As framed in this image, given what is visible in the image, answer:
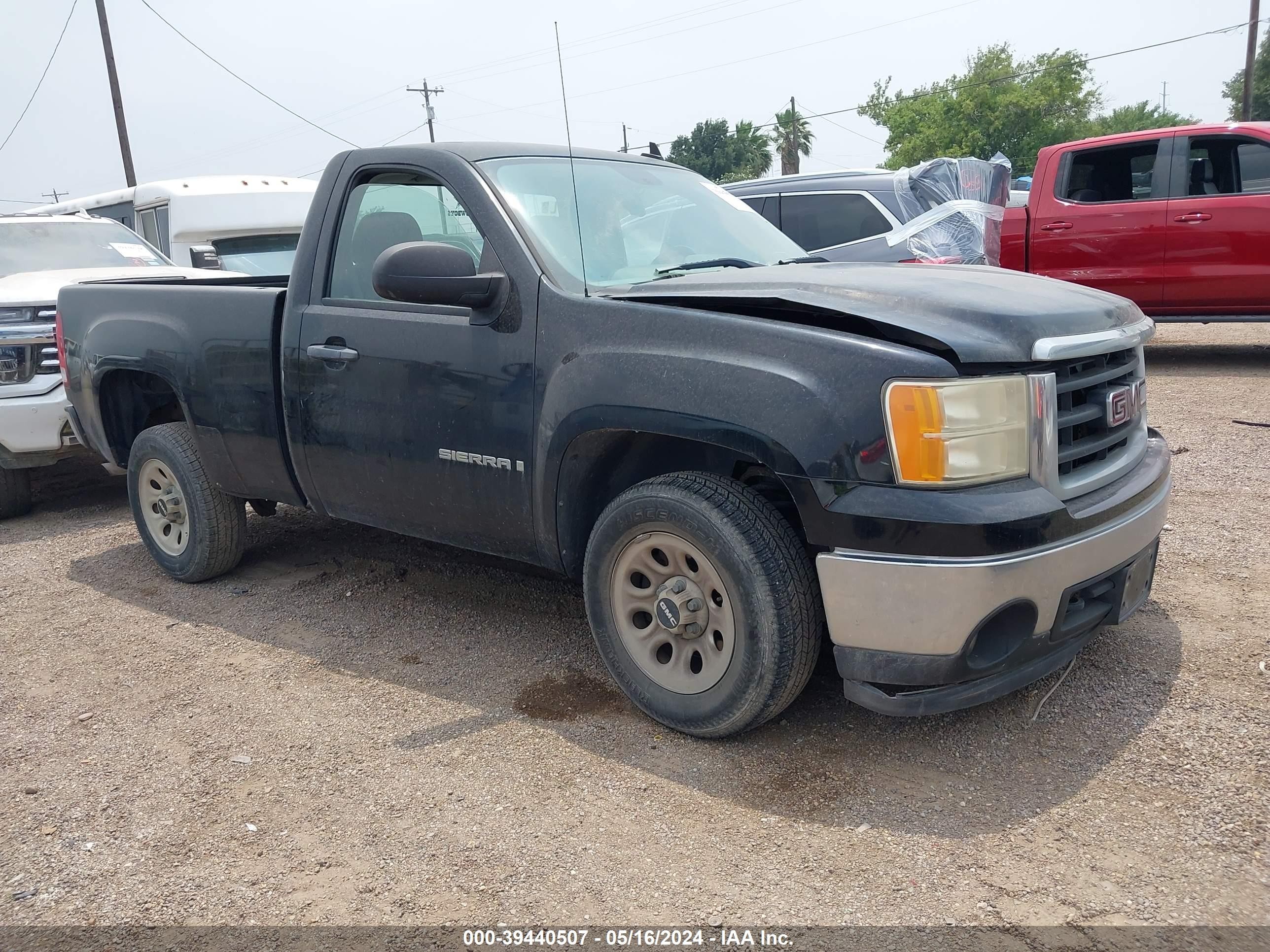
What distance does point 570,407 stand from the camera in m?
3.29

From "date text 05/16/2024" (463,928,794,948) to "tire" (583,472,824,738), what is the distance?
77 cm

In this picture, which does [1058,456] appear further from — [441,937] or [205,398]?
[205,398]

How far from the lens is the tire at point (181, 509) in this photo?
4902 millimetres

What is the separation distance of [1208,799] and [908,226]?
6.65 m

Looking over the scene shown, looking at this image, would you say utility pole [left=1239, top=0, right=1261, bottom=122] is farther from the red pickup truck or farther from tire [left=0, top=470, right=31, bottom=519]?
tire [left=0, top=470, right=31, bottom=519]

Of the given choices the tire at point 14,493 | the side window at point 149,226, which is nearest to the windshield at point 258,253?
the side window at point 149,226

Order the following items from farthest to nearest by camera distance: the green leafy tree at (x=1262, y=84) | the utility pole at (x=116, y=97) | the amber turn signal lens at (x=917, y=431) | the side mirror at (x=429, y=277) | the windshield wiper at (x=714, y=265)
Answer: the green leafy tree at (x=1262, y=84), the utility pole at (x=116, y=97), the windshield wiper at (x=714, y=265), the side mirror at (x=429, y=277), the amber turn signal lens at (x=917, y=431)

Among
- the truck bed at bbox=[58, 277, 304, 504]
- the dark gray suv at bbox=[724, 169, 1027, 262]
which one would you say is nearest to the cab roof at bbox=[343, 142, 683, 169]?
the truck bed at bbox=[58, 277, 304, 504]

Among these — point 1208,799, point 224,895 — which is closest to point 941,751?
point 1208,799

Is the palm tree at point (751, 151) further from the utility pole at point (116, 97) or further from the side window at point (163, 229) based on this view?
the side window at point (163, 229)

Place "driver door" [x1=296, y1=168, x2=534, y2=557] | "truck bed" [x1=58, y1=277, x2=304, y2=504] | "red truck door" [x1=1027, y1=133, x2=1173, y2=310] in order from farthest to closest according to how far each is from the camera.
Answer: "red truck door" [x1=1027, y1=133, x2=1173, y2=310]
"truck bed" [x1=58, y1=277, x2=304, y2=504]
"driver door" [x1=296, y1=168, x2=534, y2=557]

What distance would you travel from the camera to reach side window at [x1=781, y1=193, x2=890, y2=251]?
8.80 metres

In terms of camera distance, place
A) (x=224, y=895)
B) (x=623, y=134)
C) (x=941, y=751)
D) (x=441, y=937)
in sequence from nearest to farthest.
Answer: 1. (x=441, y=937)
2. (x=224, y=895)
3. (x=941, y=751)
4. (x=623, y=134)

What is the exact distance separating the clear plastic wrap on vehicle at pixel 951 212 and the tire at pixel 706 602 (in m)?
6.06
